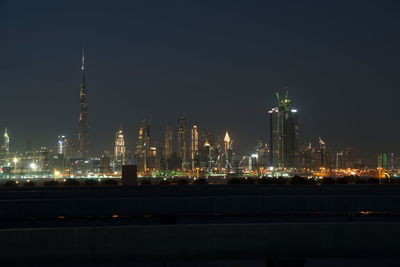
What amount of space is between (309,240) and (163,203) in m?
9.30

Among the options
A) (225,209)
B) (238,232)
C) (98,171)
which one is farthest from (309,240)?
(98,171)

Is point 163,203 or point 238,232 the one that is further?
point 163,203

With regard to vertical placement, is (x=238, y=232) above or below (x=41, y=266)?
above

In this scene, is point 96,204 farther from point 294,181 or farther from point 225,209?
point 294,181

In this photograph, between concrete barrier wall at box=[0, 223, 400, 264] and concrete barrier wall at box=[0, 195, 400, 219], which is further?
concrete barrier wall at box=[0, 195, 400, 219]

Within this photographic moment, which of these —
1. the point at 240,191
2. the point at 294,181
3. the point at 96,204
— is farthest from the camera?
the point at 294,181

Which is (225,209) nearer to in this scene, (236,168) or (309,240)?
(309,240)

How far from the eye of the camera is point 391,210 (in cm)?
2445

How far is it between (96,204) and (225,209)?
517 cm

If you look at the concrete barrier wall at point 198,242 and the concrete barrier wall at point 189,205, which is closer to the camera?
the concrete barrier wall at point 198,242

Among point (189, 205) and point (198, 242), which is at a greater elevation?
point (189, 205)

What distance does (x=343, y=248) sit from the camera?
1489 centimetres

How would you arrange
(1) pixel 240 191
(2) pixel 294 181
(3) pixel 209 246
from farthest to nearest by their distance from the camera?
(2) pixel 294 181 → (1) pixel 240 191 → (3) pixel 209 246

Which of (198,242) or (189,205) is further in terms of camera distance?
(189,205)
